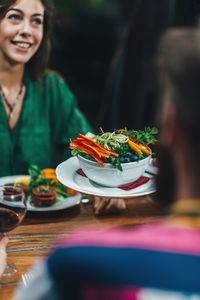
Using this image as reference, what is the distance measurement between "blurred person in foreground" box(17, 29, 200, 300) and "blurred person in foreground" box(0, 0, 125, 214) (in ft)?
5.15

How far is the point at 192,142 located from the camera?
60 cm

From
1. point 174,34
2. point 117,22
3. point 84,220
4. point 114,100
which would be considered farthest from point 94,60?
point 174,34

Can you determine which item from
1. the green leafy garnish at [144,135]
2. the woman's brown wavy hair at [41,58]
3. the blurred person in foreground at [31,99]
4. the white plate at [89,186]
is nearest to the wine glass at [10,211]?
the white plate at [89,186]

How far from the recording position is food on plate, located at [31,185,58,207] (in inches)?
61.9

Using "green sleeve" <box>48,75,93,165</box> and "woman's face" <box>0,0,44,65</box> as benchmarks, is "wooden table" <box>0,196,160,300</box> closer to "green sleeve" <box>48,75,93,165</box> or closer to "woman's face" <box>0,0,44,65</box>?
"green sleeve" <box>48,75,93,165</box>

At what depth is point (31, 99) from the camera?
7.79 feet

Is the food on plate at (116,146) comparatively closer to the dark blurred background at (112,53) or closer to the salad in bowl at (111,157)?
the salad in bowl at (111,157)

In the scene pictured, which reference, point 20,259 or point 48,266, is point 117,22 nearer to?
point 20,259

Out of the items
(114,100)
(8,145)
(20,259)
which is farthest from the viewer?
(114,100)

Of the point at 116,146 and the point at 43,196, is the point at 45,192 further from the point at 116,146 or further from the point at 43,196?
the point at 116,146

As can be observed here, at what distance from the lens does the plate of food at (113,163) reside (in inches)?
49.3

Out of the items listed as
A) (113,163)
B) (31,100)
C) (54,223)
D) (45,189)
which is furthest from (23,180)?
(31,100)

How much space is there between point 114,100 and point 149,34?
63 cm

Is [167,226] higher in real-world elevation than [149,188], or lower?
higher
